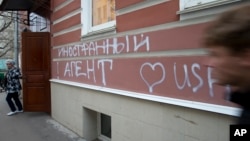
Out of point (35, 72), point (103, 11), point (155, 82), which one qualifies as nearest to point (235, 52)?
point (155, 82)

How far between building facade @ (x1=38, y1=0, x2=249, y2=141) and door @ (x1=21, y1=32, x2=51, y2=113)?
2189 mm

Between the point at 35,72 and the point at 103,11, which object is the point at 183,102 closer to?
the point at 103,11

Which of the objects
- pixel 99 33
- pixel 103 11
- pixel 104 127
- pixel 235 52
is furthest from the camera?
pixel 104 127

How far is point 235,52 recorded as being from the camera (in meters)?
1.21

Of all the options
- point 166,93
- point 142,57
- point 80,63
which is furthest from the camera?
point 80,63

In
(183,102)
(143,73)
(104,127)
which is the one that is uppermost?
(143,73)

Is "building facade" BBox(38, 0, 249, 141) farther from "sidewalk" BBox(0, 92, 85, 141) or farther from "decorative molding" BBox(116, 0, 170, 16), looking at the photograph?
"sidewalk" BBox(0, 92, 85, 141)

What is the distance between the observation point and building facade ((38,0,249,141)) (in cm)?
330

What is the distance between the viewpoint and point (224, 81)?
50.1 inches

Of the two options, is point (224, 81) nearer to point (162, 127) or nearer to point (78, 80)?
point (162, 127)

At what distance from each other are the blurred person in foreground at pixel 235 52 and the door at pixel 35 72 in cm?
839

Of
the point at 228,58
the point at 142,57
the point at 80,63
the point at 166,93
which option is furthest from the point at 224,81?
the point at 80,63

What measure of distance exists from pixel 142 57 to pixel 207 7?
132 cm

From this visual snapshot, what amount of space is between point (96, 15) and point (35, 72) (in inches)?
152
